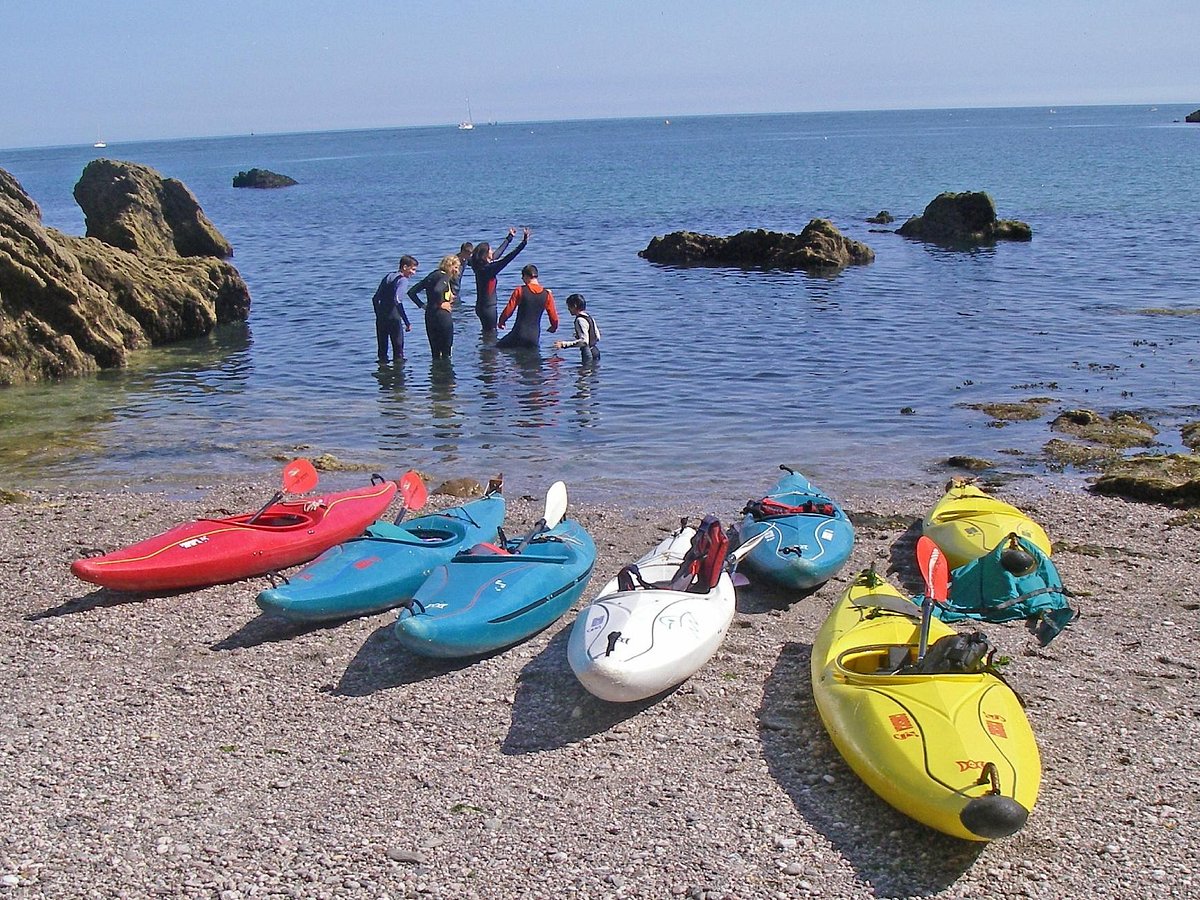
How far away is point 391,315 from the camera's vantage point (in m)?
18.5

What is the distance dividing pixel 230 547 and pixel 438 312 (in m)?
9.94

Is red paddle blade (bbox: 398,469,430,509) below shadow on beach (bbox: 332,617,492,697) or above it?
above

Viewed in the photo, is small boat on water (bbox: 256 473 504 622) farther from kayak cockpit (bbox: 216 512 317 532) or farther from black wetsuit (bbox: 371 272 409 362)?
black wetsuit (bbox: 371 272 409 362)

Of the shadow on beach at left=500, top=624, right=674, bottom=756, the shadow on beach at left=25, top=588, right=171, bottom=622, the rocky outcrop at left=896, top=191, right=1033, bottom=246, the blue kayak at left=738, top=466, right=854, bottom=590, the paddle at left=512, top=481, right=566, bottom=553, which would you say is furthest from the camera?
the rocky outcrop at left=896, top=191, right=1033, bottom=246

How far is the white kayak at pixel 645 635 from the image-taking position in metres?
6.68

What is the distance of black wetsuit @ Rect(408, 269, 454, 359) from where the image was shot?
18031 millimetres

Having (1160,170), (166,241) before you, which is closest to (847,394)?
(166,241)

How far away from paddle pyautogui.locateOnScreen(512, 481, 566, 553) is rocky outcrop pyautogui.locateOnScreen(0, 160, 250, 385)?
11983mm

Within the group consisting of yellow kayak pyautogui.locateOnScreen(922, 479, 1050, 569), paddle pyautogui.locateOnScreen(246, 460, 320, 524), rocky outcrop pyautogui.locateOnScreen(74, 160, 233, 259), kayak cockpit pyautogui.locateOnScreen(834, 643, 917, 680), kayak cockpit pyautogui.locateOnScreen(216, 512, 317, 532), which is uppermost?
rocky outcrop pyautogui.locateOnScreen(74, 160, 233, 259)

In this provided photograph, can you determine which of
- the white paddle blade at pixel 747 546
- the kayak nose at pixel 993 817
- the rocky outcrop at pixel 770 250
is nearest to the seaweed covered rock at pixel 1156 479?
the white paddle blade at pixel 747 546

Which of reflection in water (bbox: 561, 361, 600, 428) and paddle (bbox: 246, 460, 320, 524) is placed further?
reflection in water (bbox: 561, 361, 600, 428)

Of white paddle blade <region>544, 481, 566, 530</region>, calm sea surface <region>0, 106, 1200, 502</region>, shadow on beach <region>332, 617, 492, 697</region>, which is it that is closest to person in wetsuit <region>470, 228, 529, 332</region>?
calm sea surface <region>0, 106, 1200, 502</region>

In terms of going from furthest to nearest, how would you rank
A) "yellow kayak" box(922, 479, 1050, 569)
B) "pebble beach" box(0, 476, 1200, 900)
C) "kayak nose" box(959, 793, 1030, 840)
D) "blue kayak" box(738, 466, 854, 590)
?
1. "yellow kayak" box(922, 479, 1050, 569)
2. "blue kayak" box(738, 466, 854, 590)
3. "pebble beach" box(0, 476, 1200, 900)
4. "kayak nose" box(959, 793, 1030, 840)

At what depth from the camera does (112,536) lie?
10164 mm
